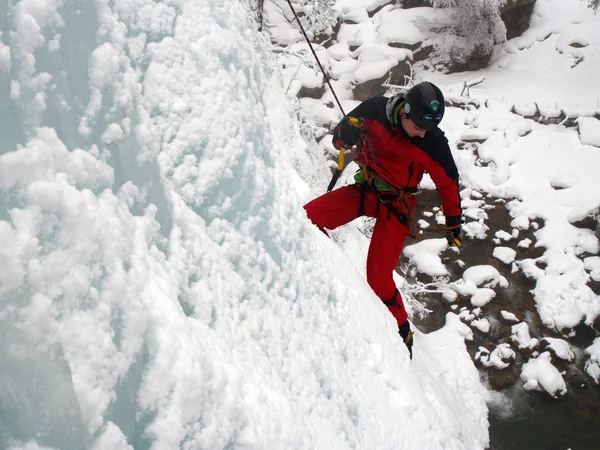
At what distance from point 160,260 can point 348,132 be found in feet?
7.31

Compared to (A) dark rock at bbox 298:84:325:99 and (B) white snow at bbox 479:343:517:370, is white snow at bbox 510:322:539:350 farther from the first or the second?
(A) dark rock at bbox 298:84:325:99

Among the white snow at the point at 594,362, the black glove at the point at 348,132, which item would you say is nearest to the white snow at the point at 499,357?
the white snow at the point at 594,362

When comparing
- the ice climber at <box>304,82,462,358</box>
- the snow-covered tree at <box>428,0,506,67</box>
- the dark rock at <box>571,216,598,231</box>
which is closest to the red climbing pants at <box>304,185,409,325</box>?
the ice climber at <box>304,82,462,358</box>

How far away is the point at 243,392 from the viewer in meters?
1.08

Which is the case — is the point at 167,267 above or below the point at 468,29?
above

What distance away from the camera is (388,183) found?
10.2 feet

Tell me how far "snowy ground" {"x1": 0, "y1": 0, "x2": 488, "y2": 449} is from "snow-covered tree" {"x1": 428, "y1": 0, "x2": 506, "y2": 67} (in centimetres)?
948

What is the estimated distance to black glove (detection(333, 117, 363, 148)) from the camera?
3029mm

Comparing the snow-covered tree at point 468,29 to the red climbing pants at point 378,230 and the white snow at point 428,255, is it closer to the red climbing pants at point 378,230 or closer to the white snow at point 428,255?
the white snow at point 428,255

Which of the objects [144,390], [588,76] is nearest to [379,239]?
[144,390]

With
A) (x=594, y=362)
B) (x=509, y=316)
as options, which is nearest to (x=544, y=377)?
(x=594, y=362)

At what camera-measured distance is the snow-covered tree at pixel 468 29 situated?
9570mm

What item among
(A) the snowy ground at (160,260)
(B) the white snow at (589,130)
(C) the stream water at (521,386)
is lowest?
(C) the stream water at (521,386)

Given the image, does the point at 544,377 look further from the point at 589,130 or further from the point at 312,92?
the point at 312,92
